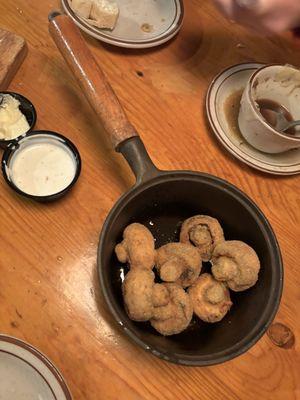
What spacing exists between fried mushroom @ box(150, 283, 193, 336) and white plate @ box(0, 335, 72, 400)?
0.17 m

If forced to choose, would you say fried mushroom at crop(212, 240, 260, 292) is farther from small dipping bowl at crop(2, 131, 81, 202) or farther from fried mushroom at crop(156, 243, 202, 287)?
small dipping bowl at crop(2, 131, 81, 202)

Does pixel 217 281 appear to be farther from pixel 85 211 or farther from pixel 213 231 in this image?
pixel 85 211

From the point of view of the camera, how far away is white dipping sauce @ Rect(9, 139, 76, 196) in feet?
2.70

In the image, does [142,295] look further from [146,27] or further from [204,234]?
[146,27]

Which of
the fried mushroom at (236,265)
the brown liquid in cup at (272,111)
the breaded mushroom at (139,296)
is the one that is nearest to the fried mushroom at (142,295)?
the breaded mushroom at (139,296)

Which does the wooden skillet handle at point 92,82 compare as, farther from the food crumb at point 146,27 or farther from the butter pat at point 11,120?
the food crumb at point 146,27

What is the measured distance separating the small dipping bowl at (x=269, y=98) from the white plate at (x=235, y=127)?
2cm

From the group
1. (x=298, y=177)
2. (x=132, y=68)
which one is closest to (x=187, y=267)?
(x=298, y=177)

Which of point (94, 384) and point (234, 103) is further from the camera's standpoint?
point (234, 103)

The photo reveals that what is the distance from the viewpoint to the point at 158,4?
3.58ft

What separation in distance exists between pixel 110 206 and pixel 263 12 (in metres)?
0.45

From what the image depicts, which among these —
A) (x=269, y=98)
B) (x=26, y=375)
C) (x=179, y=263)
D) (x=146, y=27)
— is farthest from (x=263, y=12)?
(x=26, y=375)

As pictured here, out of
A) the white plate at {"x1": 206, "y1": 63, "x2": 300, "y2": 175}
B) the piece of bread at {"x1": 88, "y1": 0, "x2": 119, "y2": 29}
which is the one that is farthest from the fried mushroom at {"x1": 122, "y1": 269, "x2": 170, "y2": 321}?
the piece of bread at {"x1": 88, "y1": 0, "x2": 119, "y2": 29}

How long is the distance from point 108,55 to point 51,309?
58cm
